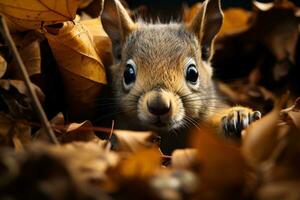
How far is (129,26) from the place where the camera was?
2150 mm

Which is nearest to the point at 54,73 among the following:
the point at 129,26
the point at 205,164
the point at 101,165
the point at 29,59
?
the point at 29,59

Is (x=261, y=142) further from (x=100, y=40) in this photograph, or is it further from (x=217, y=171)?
(x=100, y=40)

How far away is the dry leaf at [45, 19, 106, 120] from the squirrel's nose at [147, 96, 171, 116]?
0.30 meters

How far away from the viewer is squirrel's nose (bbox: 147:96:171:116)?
66.4 inches

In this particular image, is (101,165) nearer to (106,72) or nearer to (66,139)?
(66,139)

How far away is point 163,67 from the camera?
188 centimetres

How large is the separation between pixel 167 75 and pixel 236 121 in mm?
288

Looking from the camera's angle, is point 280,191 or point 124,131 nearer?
point 280,191

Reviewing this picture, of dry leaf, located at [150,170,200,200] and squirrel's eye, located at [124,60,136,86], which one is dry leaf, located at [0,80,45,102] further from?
dry leaf, located at [150,170,200,200]

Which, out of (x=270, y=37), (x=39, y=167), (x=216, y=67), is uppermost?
(x=270, y=37)

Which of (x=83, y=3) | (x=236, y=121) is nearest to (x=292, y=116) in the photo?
(x=236, y=121)

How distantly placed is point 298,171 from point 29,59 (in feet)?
3.30

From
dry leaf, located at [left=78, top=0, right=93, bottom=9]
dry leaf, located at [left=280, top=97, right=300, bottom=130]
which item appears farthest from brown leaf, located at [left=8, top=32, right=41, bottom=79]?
dry leaf, located at [left=280, top=97, right=300, bottom=130]

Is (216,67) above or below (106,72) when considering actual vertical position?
above
